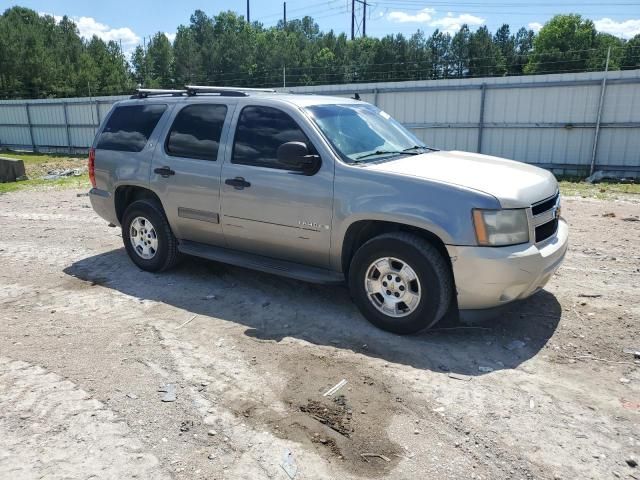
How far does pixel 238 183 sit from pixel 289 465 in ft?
9.70

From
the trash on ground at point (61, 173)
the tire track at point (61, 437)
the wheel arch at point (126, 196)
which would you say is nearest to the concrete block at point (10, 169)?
the trash on ground at point (61, 173)

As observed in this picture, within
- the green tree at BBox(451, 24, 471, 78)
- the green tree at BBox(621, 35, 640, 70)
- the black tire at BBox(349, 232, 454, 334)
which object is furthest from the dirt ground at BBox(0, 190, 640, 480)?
the green tree at BBox(451, 24, 471, 78)

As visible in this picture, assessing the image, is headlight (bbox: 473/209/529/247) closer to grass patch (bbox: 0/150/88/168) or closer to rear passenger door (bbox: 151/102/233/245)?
rear passenger door (bbox: 151/102/233/245)

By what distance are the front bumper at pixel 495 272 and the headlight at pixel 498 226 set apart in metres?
0.06

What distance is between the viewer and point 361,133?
512 cm

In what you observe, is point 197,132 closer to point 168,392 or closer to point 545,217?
point 168,392

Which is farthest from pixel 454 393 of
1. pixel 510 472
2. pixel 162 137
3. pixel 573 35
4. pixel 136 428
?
pixel 573 35

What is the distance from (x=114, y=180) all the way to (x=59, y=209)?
16.6 feet

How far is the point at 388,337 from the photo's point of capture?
4441 millimetres

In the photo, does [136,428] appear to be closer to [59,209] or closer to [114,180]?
[114,180]

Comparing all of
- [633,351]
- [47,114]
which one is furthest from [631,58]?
[633,351]

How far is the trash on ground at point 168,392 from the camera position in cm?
354

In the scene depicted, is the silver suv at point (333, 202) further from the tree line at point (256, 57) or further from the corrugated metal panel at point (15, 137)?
the tree line at point (256, 57)

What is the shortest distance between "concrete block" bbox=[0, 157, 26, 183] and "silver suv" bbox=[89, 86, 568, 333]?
35.2ft
